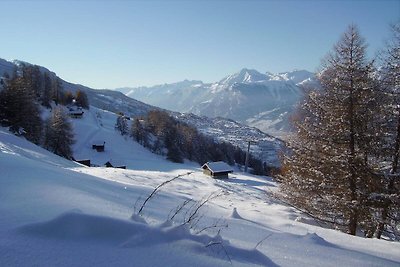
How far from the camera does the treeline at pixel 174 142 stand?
8519cm

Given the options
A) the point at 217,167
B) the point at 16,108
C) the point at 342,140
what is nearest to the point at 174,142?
the point at 217,167

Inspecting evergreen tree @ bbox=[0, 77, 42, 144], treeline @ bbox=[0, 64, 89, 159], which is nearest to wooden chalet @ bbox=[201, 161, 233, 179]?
treeline @ bbox=[0, 64, 89, 159]

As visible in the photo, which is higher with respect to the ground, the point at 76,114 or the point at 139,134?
the point at 76,114

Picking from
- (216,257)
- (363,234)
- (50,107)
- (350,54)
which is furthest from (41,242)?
(50,107)

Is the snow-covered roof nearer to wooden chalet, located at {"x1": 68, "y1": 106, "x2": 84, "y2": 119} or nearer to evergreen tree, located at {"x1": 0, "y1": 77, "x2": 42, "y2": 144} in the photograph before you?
evergreen tree, located at {"x1": 0, "y1": 77, "x2": 42, "y2": 144}

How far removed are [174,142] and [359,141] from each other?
79.2 m

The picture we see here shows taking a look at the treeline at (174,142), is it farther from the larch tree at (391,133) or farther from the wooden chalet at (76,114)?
the larch tree at (391,133)

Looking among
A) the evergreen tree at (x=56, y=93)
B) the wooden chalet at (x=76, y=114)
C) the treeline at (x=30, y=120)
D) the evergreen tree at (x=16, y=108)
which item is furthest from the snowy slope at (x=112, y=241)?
the evergreen tree at (x=56, y=93)

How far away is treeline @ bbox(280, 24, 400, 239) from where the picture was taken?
37.0 feet

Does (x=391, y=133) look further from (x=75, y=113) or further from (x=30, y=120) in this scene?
(x=75, y=113)

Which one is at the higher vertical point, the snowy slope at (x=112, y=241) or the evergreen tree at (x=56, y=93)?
the evergreen tree at (x=56, y=93)

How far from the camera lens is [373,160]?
11508 millimetres

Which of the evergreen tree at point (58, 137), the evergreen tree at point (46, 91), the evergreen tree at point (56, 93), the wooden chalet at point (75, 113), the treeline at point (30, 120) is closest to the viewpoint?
the treeline at point (30, 120)

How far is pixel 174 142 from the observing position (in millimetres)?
89562
